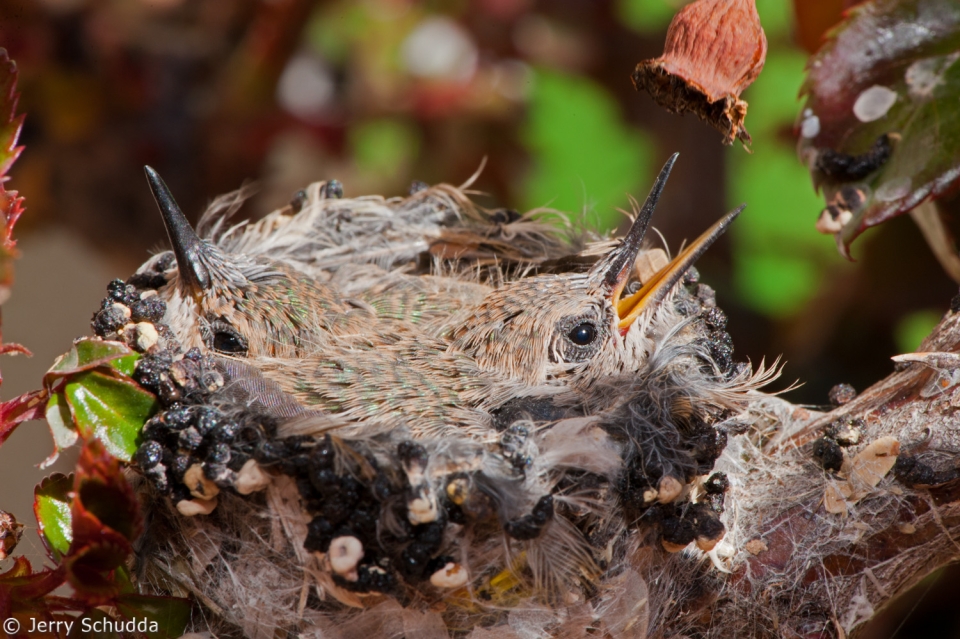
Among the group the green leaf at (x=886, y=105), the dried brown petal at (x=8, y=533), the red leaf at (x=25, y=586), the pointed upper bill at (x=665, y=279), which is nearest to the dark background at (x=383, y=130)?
the pointed upper bill at (x=665, y=279)

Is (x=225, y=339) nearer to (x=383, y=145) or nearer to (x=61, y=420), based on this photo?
(x=61, y=420)

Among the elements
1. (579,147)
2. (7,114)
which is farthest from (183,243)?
(579,147)

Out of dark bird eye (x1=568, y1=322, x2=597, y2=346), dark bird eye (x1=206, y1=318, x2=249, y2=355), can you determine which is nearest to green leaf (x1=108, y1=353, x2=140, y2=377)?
dark bird eye (x1=206, y1=318, x2=249, y2=355)

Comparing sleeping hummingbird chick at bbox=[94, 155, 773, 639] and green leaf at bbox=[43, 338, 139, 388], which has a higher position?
Answer: green leaf at bbox=[43, 338, 139, 388]

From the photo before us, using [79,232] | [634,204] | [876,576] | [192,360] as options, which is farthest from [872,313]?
[79,232]

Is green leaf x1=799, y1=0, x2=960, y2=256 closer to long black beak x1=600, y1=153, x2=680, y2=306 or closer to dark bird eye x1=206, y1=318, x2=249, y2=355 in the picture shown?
long black beak x1=600, y1=153, x2=680, y2=306

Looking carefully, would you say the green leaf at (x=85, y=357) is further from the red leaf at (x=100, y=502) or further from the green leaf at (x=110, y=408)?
the red leaf at (x=100, y=502)

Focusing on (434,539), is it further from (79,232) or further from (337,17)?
(79,232)
